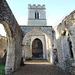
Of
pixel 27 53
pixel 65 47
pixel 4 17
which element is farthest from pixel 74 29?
pixel 27 53

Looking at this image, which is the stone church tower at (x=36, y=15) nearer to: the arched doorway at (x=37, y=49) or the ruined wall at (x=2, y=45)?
the arched doorway at (x=37, y=49)

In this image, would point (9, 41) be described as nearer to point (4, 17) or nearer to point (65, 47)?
point (4, 17)

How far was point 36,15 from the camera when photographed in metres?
20.1

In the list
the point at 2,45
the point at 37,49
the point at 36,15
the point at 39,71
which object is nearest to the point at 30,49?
the point at 37,49

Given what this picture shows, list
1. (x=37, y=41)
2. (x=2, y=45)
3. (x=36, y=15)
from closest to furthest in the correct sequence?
(x=2, y=45) → (x=37, y=41) → (x=36, y=15)

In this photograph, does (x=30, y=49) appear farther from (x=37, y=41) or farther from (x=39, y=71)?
(x=39, y=71)

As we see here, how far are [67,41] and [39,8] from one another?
691 inches

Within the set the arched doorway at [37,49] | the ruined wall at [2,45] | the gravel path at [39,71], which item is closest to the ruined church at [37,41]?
the arched doorway at [37,49]

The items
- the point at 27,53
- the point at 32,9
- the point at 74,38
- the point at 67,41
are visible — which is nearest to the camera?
the point at 74,38

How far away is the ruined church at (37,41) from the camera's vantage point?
3.88 metres

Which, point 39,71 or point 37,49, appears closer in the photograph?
point 39,71

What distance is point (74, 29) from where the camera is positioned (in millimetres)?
3789

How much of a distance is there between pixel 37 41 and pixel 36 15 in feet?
23.8

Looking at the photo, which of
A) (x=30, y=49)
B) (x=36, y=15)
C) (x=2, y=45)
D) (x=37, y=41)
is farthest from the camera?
(x=36, y=15)
